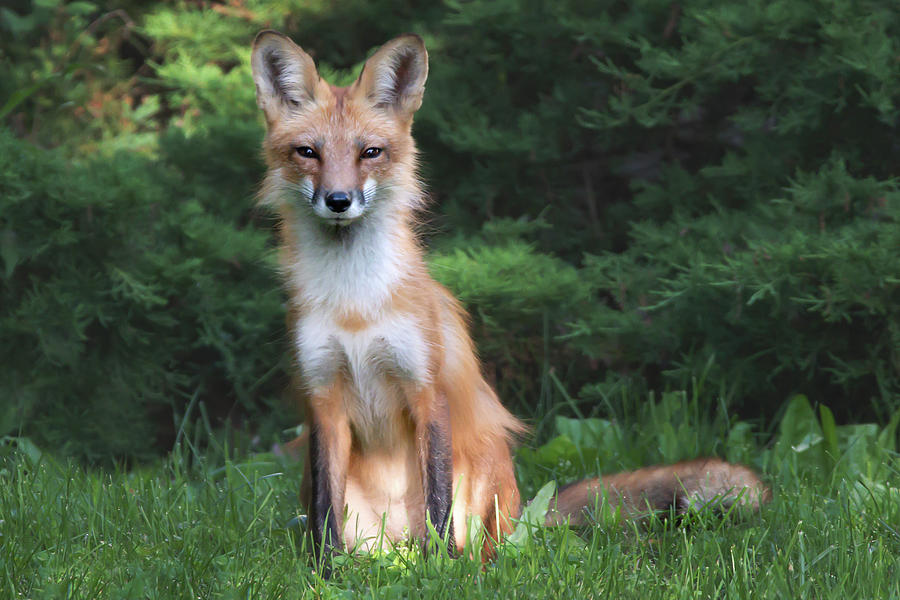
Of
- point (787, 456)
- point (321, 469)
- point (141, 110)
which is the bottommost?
point (787, 456)

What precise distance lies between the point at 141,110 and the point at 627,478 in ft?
15.7

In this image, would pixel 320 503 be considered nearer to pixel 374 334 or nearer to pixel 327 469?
pixel 327 469

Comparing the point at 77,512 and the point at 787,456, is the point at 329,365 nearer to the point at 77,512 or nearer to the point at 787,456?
the point at 77,512

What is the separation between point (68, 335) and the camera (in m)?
5.40

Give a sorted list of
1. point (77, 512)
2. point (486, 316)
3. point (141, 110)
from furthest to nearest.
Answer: point (141, 110) → point (486, 316) → point (77, 512)

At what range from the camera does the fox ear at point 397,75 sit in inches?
145

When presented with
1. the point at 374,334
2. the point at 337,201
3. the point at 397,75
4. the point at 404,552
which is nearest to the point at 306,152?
the point at 337,201

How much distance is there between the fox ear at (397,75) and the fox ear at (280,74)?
0.67ft

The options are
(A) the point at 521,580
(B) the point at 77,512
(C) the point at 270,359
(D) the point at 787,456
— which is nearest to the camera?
(A) the point at 521,580

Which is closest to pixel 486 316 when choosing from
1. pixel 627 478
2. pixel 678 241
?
pixel 678 241

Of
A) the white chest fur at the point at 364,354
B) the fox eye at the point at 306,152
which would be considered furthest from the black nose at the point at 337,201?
the white chest fur at the point at 364,354

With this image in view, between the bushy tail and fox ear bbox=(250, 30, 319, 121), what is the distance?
1.86m

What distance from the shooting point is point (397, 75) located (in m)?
3.77

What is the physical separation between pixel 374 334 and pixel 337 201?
1.65 ft
